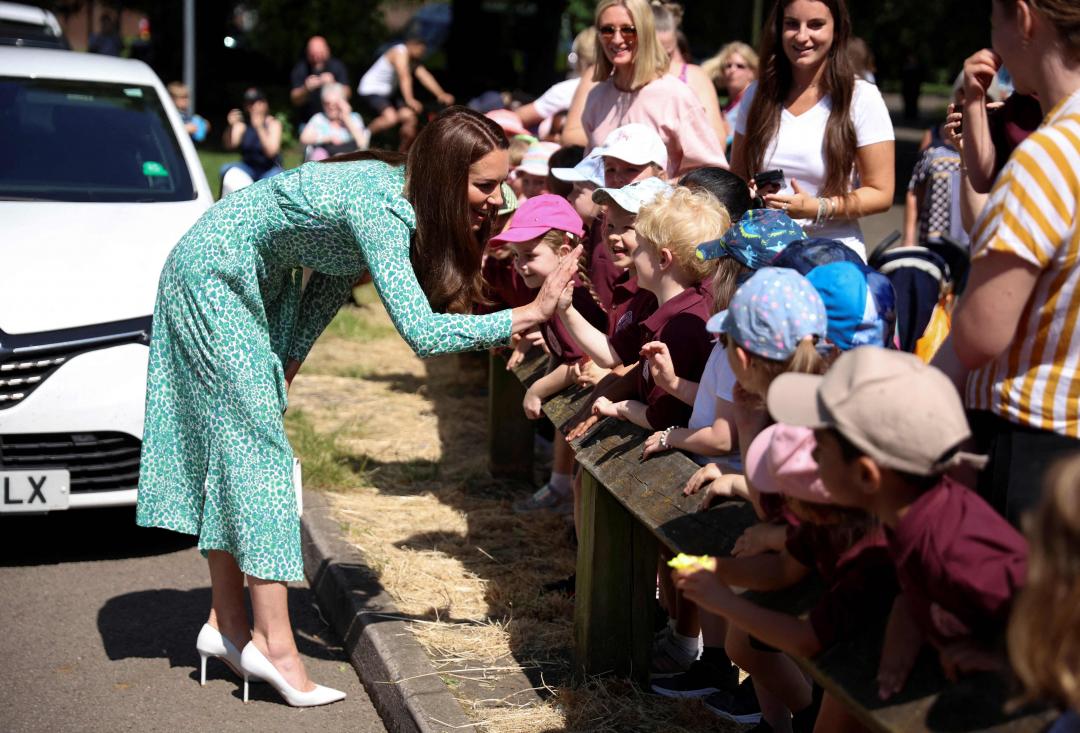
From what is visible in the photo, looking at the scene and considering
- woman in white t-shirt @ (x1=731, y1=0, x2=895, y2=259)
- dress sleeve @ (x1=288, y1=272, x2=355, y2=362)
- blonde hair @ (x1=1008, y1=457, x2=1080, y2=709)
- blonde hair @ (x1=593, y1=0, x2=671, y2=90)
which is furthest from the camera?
blonde hair @ (x1=593, y1=0, x2=671, y2=90)

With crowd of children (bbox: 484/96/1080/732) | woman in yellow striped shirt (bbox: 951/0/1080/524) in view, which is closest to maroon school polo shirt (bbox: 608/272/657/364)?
crowd of children (bbox: 484/96/1080/732)

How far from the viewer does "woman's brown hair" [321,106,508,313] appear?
422cm

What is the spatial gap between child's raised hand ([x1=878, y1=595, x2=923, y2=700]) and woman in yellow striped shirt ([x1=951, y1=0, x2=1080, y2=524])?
455 mm

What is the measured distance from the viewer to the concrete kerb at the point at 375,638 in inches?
169

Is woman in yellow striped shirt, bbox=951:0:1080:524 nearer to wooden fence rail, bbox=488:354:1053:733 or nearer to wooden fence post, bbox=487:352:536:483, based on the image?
wooden fence rail, bbox=488:354:1053:733

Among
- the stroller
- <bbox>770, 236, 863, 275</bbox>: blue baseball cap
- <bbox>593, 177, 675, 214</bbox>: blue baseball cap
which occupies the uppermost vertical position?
<bbox>770, 236, 863, 275</bbox>: blue baseball cap

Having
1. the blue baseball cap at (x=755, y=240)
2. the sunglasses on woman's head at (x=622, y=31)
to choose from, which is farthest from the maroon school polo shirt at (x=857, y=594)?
the sunglasses on woman's head at (x=622, y=31)

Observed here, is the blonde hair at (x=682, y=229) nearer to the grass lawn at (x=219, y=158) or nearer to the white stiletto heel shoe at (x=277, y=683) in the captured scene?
the white stiletto heel shoe at (x=277, y=683)

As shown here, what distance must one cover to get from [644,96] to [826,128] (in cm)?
137

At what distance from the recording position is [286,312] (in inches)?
188

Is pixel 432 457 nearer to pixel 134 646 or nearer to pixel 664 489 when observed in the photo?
→ pixel 134 646

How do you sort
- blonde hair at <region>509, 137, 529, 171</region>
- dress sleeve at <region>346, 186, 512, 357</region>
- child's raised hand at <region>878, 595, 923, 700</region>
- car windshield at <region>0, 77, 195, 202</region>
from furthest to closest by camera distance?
1. blonde hair at <region>509, 137, 529, 171</region>
2. car windshield at <region>0, 77, 195, 202</region>
3. dress sleeve at <region>346, 186, 512, 357</region>
4. child's raised hand at <region>878, 595, 923, 700</region>

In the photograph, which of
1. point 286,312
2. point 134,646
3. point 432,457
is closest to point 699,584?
point 286,312

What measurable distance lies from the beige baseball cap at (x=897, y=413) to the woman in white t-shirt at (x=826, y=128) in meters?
2.57
